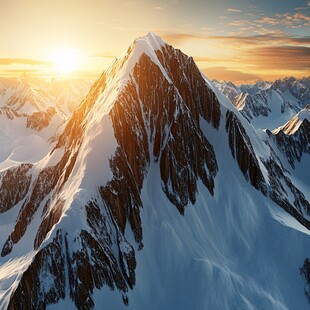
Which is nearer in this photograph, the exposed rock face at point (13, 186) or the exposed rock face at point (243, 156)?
the exposed rock face at point (243, 156)

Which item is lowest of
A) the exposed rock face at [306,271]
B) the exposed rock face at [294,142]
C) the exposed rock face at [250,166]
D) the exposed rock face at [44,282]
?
the exposed rock face at [306,271]

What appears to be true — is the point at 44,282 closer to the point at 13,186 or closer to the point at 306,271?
the point at 13,186

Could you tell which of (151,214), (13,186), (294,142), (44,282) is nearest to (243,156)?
(151,214)

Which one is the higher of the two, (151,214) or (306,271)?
(151,214)

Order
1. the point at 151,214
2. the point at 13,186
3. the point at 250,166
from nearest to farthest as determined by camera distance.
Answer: the point at 151,214
the point at 250,166
the point at 13,186

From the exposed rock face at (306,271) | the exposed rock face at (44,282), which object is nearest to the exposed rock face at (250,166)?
the exposed rock face at (306,271)

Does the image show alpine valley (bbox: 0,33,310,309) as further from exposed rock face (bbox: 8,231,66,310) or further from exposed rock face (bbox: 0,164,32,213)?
exposed rock face (bbox: 0,164,32,213)

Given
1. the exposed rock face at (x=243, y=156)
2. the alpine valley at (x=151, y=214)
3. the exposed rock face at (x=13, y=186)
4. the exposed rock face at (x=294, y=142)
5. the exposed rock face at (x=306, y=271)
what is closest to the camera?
the alpine valley at (x=151, y=214)

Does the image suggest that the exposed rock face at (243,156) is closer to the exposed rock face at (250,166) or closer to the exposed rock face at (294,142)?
the exposed rock face at (250,166)

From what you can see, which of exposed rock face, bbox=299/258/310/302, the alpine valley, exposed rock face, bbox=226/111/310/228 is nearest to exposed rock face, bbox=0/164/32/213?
the alpine valley
